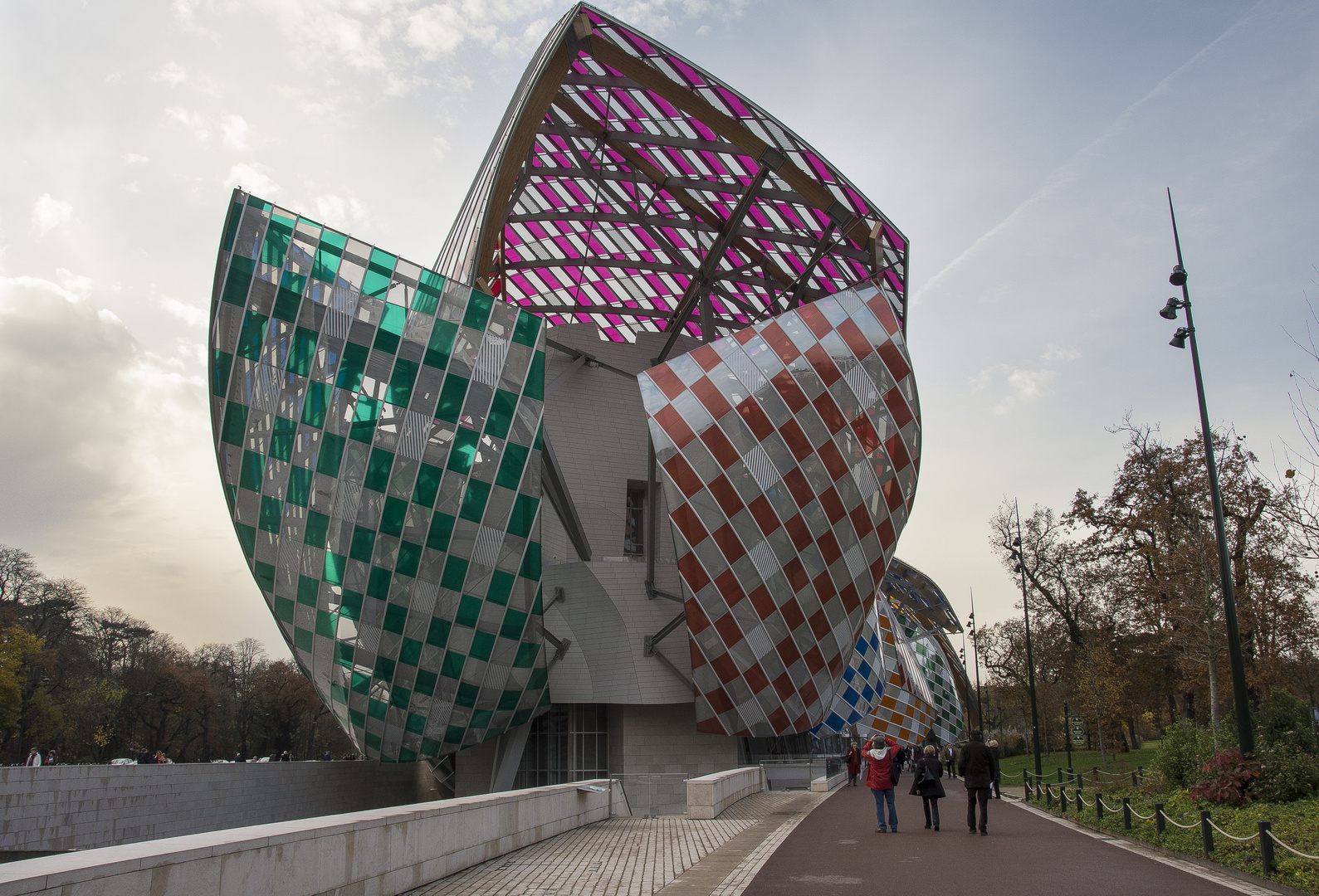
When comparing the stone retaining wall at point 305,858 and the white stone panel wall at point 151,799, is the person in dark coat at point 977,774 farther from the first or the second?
the white stone panel wall at point 151,799

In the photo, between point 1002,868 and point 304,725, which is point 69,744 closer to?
point 304,725

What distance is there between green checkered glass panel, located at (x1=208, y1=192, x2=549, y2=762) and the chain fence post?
17623 millimetres

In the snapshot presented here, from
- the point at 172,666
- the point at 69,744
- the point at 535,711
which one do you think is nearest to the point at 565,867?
the point at 535,711

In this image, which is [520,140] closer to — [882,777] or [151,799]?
Result: [882,777]

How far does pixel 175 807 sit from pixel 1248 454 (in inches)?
1578

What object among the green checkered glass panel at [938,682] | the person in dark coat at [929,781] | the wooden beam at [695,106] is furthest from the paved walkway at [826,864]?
the green checkered glass panel at [938,682]

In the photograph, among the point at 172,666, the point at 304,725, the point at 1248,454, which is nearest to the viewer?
the point at 1248,454

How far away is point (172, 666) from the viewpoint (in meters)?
66.1

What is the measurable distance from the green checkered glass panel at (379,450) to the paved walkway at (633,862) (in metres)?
9.01

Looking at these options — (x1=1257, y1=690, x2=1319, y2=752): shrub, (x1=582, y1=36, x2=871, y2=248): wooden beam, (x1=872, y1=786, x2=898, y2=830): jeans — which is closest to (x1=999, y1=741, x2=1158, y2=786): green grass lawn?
(x1=1257, y1=690, x2=1319, y2=752): shrub

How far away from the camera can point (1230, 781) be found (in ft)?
45.8

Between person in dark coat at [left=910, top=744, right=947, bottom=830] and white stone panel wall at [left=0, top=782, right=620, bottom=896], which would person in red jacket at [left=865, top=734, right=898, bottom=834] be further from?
white stone panel wall at [left=0, top=782, right=620, bottom=896]

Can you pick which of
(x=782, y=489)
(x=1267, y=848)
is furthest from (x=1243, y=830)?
(x=782, y=489)

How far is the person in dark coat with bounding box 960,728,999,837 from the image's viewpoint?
14.2m
